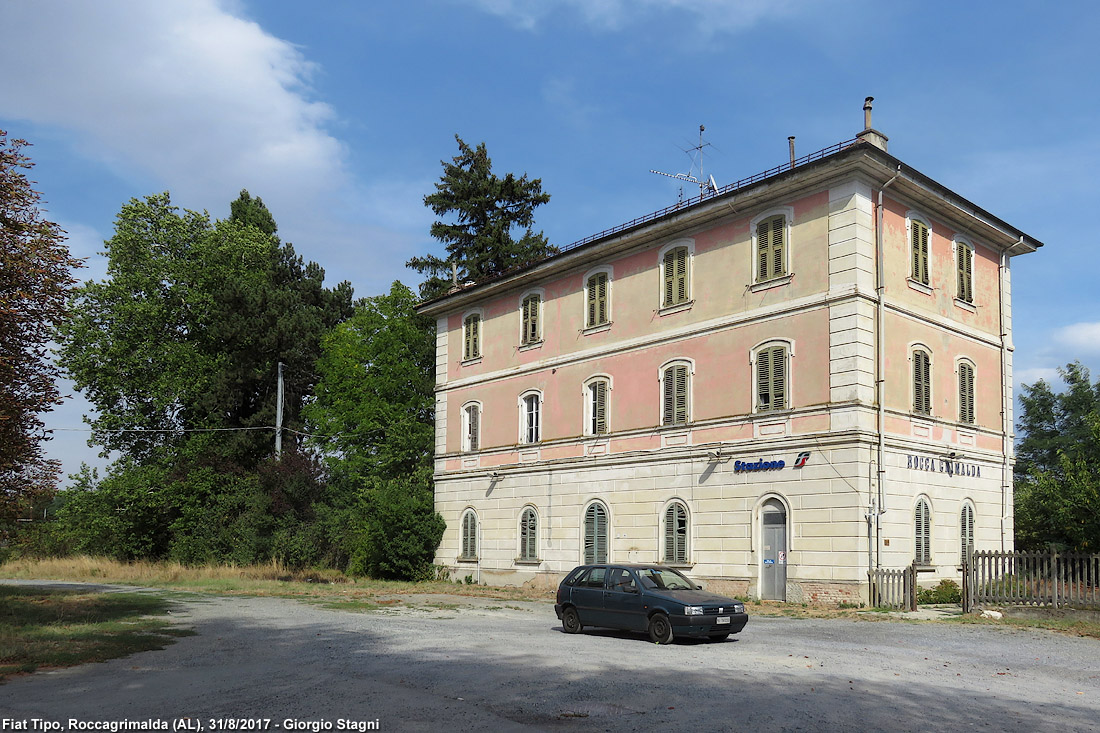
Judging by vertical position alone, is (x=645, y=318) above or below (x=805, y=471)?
above

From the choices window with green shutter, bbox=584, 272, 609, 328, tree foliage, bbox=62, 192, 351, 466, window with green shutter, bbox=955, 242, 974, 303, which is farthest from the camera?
tree foliage, bbox=62, 192, 351, 466

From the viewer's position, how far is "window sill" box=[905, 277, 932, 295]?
1043 inches

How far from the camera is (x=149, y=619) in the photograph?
1980 cm

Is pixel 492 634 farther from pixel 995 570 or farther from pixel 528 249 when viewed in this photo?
pixel 528 249

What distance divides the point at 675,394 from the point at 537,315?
Result: 25.7ft

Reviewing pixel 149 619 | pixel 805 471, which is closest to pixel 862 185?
pixel 805 471

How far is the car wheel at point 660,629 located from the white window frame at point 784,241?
12.8 meters

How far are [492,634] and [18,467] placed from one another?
1030cm

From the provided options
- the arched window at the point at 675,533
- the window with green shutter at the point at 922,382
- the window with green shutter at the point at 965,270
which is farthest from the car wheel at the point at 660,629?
the window with green shutter at the point at 965,270

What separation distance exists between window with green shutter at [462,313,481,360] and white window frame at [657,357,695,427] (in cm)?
1035

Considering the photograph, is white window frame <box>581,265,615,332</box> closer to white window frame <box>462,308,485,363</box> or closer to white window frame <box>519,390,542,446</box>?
white window frame <box>519,390,542,446</box>

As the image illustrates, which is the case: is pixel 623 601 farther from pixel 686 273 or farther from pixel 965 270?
pixel 965 270

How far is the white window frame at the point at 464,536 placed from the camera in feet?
118

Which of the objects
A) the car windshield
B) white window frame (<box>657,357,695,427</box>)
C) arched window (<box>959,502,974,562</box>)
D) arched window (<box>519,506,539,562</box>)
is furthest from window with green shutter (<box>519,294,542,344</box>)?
the car windshield
